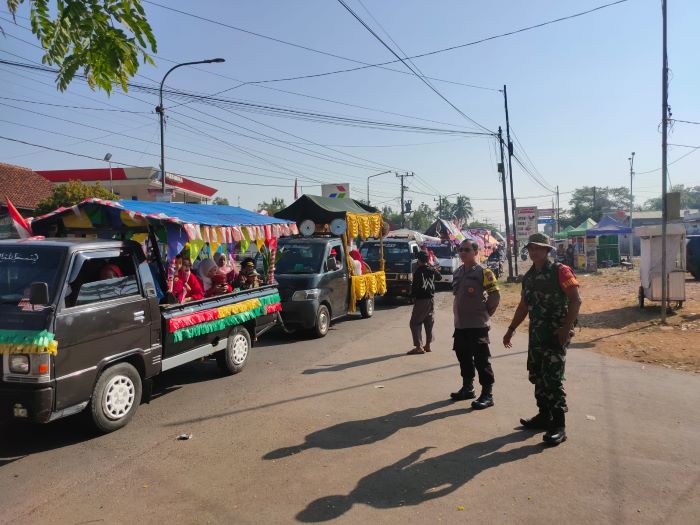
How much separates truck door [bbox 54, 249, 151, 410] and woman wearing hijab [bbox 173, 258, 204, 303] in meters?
1.38

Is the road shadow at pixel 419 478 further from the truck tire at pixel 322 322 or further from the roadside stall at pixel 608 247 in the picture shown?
the roadside stall at pixel 608 247

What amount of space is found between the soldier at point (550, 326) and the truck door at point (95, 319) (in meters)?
3.90

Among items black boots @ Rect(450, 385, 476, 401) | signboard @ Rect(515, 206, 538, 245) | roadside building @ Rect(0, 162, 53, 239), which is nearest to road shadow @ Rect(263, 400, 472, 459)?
black boots @ Rect(450, 385, 476, 401)

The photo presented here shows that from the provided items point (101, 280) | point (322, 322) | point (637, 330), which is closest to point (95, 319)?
point (101, 280)

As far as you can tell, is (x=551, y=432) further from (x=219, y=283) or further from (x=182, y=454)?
(x=219, y=283)

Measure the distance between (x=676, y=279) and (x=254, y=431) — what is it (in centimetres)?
1082

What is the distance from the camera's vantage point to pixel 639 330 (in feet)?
33.7

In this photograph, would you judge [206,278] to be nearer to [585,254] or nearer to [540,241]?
[540,241]

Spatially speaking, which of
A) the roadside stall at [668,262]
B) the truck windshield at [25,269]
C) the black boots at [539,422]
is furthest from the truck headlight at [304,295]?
the roadside stall at [668,262]

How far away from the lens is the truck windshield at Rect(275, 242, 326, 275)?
10.6 meters

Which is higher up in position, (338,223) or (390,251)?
(338,223)

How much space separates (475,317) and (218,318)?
10.6ft

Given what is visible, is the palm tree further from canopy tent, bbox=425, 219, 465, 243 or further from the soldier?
the soldier

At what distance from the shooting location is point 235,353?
7.27 meters
